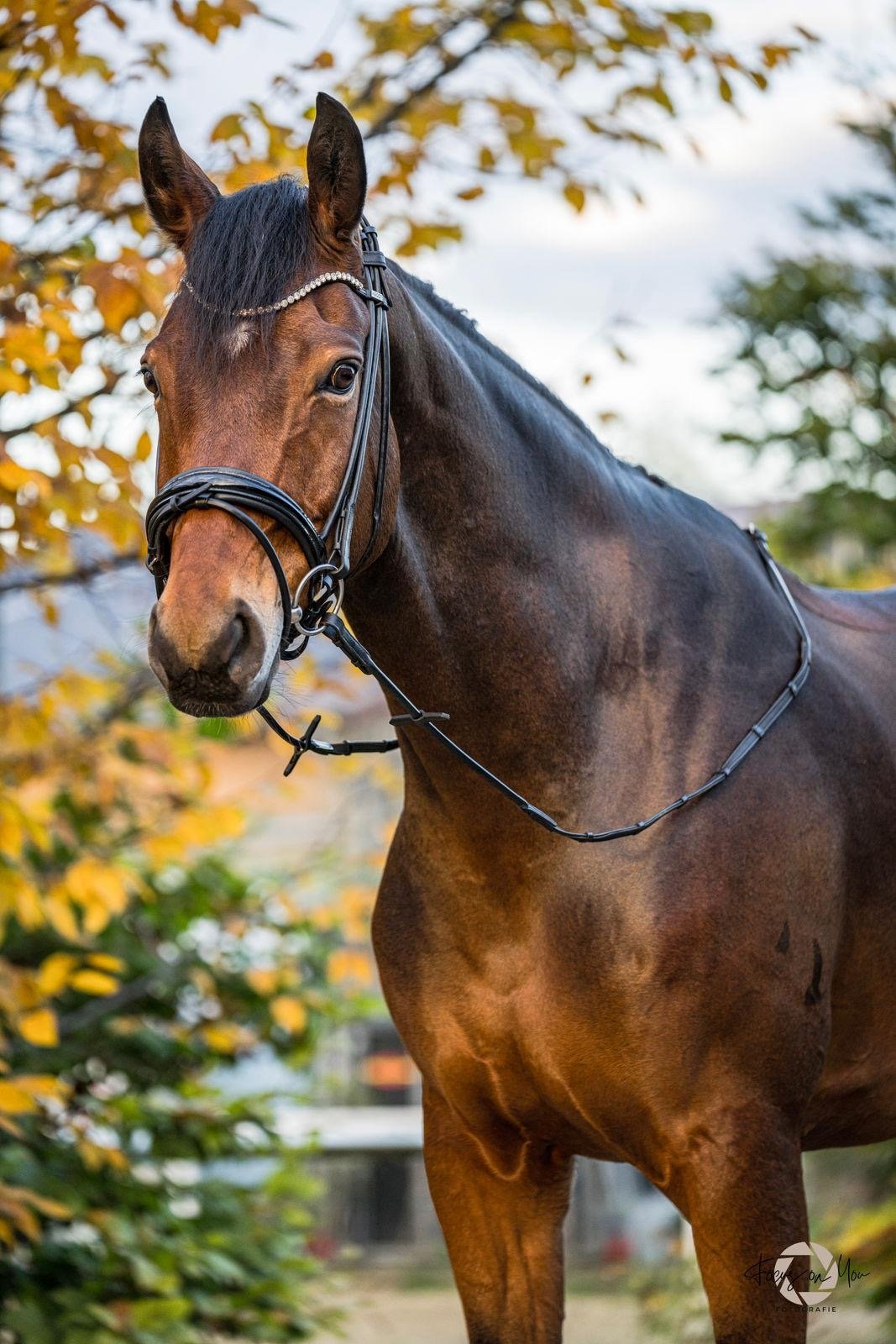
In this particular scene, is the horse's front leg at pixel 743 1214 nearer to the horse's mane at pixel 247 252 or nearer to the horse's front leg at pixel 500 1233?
the horse's front leg at pixel 500 1233

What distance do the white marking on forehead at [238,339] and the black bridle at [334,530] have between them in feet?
0.07

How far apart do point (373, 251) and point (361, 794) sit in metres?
4.24

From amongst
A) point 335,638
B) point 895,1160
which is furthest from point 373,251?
point 895,1160

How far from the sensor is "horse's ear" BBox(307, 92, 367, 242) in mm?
2170

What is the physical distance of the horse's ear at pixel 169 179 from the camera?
236 centimetres

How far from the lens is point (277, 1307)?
4832mm

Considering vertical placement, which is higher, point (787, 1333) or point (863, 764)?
point (863, 764)

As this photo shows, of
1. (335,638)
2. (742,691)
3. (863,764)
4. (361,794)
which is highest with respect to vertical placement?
(335,638)

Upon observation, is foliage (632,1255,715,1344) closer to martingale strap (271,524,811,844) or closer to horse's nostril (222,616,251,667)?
martingale strap (271,524,811,844)

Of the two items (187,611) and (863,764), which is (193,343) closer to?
(187,611)

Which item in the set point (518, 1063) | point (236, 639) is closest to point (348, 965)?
point (518, 1063)

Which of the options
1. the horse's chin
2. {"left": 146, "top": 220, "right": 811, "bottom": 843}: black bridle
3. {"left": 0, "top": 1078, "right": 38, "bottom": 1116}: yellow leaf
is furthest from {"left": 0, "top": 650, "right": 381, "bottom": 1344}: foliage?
the horse's chin

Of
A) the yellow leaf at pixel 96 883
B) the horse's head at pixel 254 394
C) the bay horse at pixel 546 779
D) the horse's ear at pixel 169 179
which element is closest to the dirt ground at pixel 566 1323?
the yellow leaf at pixel 96 883

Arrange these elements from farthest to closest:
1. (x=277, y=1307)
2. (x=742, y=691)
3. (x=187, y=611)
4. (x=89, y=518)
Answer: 1. (x=277, y=1307)
2. (x=89, y=518)
3. (x=742, y=691)
4. (x=187, y=611)
